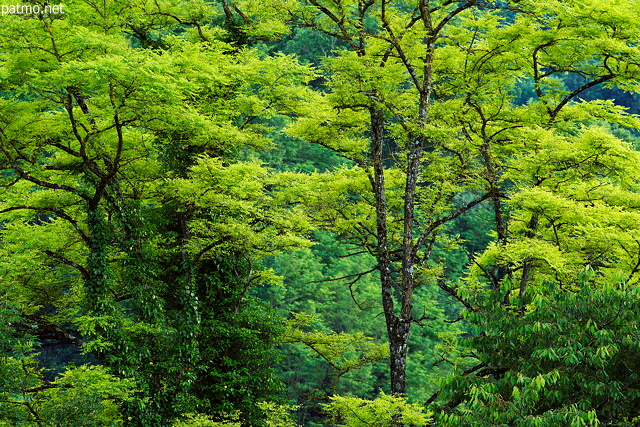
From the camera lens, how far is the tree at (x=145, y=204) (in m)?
9.62

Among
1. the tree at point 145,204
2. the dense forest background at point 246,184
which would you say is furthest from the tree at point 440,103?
the tree at point 145,204

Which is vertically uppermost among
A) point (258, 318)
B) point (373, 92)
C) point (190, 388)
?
point (373, 92)

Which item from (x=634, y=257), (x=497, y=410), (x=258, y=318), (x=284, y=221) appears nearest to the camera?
(x=497, y=410)

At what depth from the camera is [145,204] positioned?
12633mm

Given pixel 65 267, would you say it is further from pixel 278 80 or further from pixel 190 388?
pixel 278 80

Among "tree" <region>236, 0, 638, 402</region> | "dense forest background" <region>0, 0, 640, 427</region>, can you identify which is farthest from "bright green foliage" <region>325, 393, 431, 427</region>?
"tree" <region>236, 0, 638, 402</region>

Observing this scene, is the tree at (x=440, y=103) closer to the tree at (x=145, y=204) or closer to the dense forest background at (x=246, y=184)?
the dense forest background at (x=246, y=184)

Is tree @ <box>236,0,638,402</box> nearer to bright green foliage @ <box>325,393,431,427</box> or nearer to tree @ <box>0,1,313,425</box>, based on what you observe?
tree @ <box>0,1,313,425</box>

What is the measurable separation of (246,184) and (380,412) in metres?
4.20

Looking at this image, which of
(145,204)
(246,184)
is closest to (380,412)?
(246,184)

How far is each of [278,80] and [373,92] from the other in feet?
5.88

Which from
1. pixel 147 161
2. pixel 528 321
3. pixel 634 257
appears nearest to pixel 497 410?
→ pixel 528 321

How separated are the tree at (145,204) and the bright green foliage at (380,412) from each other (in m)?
2.76

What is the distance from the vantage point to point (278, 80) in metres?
12.0
